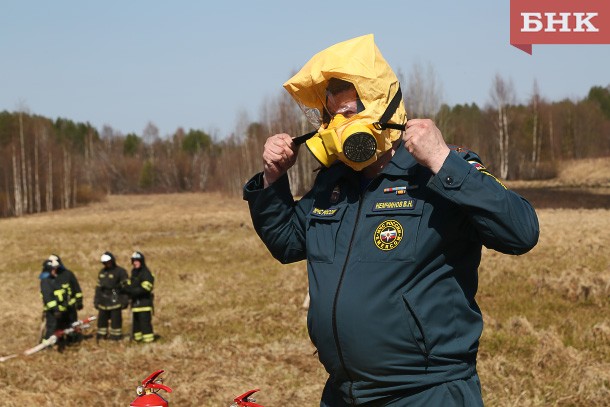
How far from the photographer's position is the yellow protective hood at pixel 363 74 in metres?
2.74

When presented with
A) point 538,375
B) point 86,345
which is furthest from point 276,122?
point 538,375

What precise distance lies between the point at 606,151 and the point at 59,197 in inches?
1935

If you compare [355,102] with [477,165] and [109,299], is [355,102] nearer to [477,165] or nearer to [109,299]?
[477,165]

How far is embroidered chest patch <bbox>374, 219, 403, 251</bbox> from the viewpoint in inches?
99.0

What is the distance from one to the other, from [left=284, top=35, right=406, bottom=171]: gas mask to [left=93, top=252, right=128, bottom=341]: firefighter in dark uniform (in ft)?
34.7

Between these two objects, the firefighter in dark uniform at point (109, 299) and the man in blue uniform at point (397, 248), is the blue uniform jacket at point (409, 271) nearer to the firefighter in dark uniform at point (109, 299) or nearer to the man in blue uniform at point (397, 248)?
the man in blue uniform at point (397, 248)

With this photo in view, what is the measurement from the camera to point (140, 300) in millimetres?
12625

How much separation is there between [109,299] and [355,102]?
11.0m

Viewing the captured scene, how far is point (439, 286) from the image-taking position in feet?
8.18

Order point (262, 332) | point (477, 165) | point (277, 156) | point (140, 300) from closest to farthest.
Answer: point (477, 165), point (277, 156), point (262, 332), point (140, 300)

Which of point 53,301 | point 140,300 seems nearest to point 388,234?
point 140,300

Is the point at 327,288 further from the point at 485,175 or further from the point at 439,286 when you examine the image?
the point at 485,175

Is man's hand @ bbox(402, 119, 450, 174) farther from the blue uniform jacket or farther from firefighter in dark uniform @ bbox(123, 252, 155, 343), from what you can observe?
firefighter in dark uniform @ bbox(123, 252, 155, 343)

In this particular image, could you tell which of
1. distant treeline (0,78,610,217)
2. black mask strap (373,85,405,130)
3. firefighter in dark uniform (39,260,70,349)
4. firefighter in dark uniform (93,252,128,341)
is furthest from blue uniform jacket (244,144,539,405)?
distant treeline (0,78,610,217)
